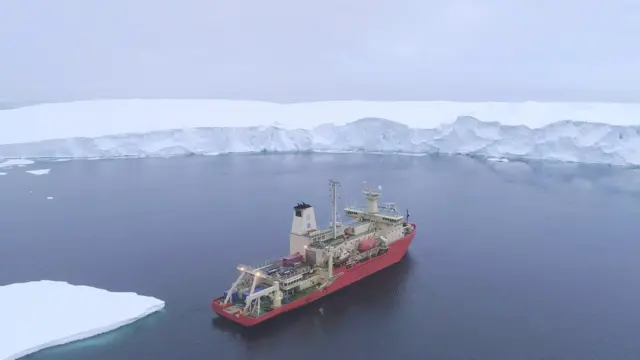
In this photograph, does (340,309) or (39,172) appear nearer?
(340,309)

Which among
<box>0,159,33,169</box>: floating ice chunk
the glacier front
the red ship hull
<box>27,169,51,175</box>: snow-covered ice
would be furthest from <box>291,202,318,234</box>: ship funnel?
<box>0,159,33,169</box>: floating ice chunk

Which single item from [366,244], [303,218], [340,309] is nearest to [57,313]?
[303,218]

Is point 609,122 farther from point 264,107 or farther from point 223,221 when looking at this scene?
point 264,107

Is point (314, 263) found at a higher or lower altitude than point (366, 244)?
lower

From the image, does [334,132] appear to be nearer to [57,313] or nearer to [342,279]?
[342,279]

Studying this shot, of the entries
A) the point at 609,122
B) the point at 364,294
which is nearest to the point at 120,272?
the point at 364,294
